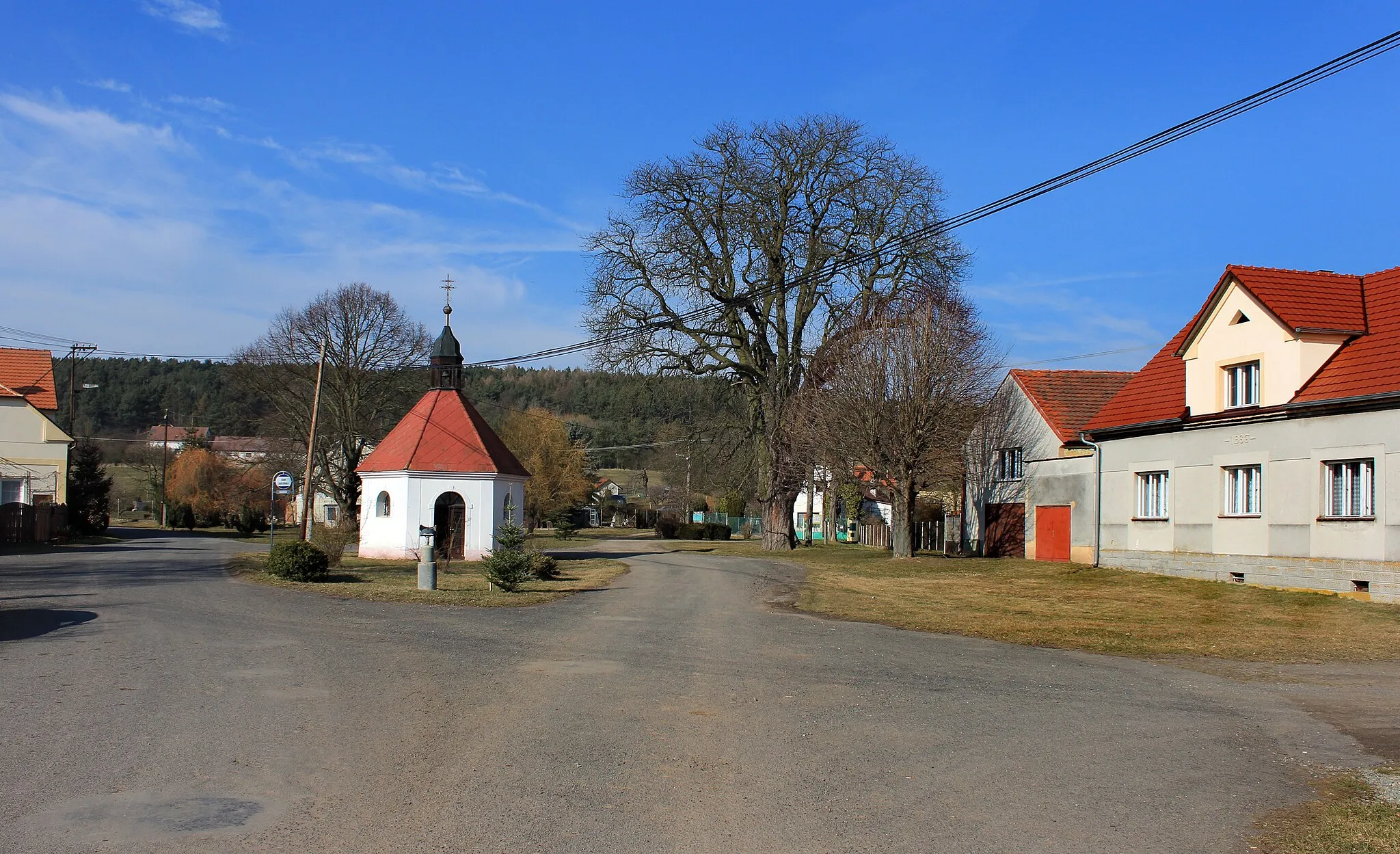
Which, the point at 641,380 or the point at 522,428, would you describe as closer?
the point at 641,380

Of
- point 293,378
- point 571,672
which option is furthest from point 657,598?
point 293,378

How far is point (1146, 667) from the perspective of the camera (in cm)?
1418

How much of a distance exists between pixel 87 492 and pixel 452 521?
27.5m

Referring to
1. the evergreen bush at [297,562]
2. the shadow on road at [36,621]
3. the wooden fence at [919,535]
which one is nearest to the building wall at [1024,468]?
the wooden fence at [919,535]

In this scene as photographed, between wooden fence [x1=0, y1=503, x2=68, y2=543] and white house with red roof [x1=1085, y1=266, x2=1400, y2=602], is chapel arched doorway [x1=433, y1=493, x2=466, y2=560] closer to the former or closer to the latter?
wooden fence [x1=0, y1=503, x2=68, y2=543]

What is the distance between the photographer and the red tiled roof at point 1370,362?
2217 cm

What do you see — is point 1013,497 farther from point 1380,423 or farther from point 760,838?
point 760,838

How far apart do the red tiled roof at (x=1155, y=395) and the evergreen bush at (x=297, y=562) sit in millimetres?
21290

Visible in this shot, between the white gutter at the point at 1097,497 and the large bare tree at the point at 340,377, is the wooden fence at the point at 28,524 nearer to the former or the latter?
the large bare tree at the point at 340,377

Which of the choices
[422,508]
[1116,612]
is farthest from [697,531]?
[1116,612]

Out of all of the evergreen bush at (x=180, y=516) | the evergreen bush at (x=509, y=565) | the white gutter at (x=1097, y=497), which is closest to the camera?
the evergreen bush at (x=509, y=565)

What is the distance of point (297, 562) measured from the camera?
79.1ft

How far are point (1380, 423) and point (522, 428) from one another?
5293 cm

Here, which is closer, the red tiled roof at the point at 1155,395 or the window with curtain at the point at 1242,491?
the window with curtain at the point at 1242,491
